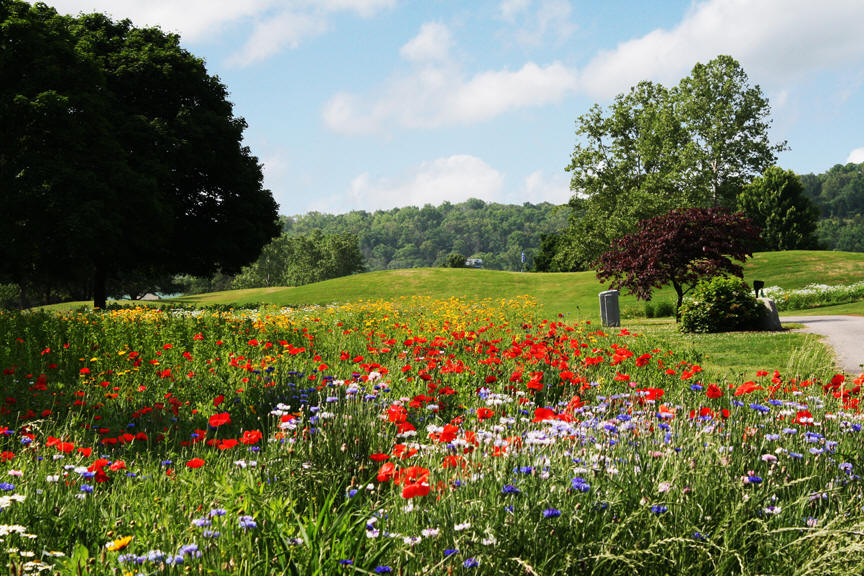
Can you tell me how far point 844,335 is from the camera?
1309 cm

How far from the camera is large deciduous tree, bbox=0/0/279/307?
19516mm

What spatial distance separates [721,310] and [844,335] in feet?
9.39

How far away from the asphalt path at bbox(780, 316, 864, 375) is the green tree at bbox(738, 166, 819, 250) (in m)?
34.7

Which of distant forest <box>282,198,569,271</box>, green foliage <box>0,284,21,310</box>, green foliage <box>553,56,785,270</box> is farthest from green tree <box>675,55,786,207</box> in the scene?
distant forest <box>282,198,569,271</box>

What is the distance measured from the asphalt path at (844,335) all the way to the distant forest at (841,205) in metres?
74.3

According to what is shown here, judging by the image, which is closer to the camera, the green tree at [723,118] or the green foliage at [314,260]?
the green tree at [723,118]

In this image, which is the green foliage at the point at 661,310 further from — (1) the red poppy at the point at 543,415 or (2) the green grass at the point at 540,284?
(1) the red poppy at the point at 543,415

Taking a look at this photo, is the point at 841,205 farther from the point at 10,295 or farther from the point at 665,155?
the point at 10,295

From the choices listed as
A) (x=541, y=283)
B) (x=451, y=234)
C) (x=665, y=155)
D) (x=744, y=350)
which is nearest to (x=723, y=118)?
(x=665, y=155)

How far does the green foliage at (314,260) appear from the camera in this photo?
8419cm

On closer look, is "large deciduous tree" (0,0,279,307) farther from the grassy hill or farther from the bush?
the bush

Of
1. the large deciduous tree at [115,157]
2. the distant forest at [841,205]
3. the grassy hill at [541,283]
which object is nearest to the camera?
the large deciduous tree at [115,157]

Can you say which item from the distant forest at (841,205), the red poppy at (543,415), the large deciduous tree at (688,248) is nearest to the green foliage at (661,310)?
the large deciduous tree at (688,248)

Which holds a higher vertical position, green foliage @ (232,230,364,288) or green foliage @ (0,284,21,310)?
green foliage @ (232,230,364,288)
